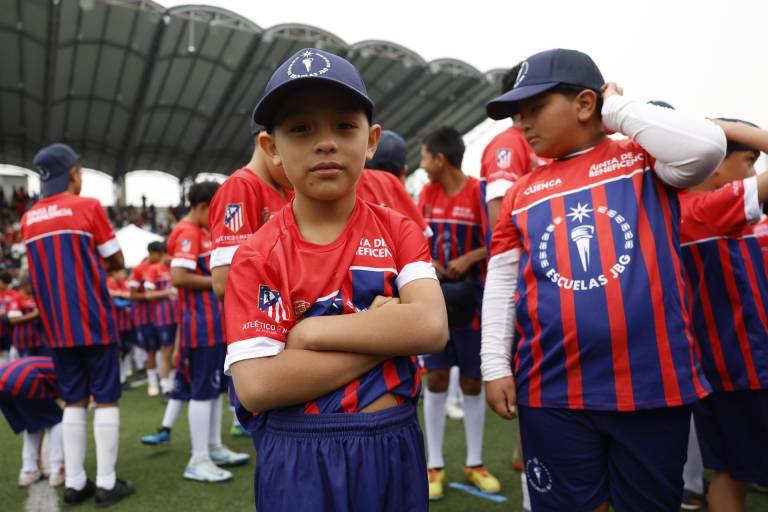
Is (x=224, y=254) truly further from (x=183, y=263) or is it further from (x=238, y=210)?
(x=183, y=263)

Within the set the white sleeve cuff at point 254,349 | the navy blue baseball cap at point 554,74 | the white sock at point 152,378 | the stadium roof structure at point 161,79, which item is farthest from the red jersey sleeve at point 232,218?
the stadium roof structure at point 161,79

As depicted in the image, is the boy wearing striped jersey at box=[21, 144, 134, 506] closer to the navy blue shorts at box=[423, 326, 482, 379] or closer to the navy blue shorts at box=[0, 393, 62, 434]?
the navy blue shorts at box=[0, 393, 62, 434]

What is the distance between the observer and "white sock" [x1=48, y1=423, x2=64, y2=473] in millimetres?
4195

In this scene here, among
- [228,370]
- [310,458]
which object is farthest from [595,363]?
[228,370]

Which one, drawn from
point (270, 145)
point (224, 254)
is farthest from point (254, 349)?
point (224, 254)

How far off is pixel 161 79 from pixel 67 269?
1785 cm

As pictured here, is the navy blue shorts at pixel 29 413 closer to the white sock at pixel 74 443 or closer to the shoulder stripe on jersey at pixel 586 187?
the white sock at pixel 74 443

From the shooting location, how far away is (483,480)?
3641 mm

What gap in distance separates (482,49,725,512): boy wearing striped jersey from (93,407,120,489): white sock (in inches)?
116

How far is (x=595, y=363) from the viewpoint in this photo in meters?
1.83

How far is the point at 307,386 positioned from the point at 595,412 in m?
1.02

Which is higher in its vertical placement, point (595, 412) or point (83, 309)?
point (83, 309)

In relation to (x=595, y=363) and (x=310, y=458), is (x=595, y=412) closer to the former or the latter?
(x=595, y=363)

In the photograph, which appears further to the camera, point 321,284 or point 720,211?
point 720,211
